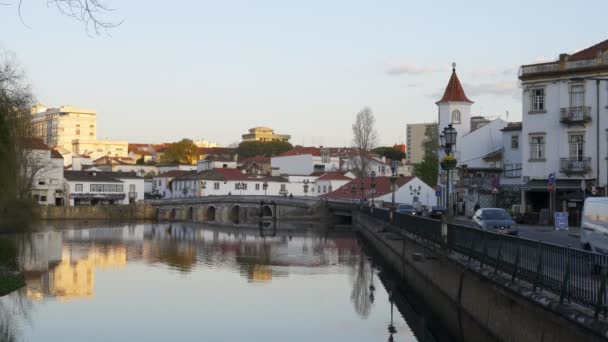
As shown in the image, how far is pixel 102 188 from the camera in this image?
13338 cm

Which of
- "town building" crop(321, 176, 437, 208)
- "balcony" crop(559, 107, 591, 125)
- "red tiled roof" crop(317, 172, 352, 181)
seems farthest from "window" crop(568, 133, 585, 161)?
"red tiled roof" crop(317, 172, 352, 181)

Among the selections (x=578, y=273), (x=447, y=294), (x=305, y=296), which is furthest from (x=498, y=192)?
(x=578, y=273)

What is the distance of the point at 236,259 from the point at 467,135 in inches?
1568

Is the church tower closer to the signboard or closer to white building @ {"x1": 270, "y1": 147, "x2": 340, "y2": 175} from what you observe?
the signboard

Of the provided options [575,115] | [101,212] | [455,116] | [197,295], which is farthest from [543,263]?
[101,212]

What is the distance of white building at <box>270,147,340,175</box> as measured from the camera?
165375 millimetres

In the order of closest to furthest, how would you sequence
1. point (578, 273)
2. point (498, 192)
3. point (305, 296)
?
point (578, 273), point (305, 296), point (498, 192)

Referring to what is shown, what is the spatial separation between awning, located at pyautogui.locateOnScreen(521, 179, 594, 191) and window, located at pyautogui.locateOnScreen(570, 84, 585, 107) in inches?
209

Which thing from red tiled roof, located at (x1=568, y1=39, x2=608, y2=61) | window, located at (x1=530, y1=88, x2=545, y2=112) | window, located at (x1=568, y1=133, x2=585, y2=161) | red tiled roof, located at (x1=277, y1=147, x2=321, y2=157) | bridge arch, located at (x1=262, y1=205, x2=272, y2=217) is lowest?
bridge arch, located at (x1=262, y1=205, x2=272, y2=217)

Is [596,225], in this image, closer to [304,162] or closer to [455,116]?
[455,116]

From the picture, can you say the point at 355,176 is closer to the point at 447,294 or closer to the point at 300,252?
the point at 300,252

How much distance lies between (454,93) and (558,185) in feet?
113

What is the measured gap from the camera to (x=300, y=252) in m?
61.6

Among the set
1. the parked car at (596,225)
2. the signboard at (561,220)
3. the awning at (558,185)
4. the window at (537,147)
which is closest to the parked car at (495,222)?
the signboard at (561,220)
